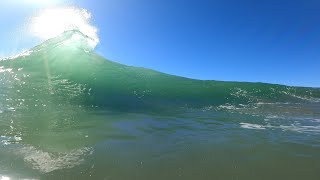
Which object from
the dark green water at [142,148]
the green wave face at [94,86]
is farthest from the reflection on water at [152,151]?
the green wave face at [94,86]

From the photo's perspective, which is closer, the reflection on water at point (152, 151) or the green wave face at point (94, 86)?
the reflection on water at point (152, 151)

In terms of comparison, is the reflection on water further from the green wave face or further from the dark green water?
the green wave face

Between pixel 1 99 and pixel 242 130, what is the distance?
8829 mm

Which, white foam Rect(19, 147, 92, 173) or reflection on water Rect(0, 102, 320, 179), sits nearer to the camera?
reflection on water Rect(0, 102, 320, 179)

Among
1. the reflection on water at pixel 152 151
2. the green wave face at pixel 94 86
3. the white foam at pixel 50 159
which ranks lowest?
the white foam at pixel 50 159

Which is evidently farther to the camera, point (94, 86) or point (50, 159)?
point (94, 86)

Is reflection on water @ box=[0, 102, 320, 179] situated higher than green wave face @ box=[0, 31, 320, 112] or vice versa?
green wave face @ box=[0, 31, 320, 112]

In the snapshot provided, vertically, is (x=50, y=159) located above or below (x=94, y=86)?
below

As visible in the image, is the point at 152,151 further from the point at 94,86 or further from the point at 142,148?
the point at 94,86

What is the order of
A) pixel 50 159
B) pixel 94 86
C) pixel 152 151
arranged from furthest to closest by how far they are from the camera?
pixel 94 86 → pixel 152 151 → pixel 50 159

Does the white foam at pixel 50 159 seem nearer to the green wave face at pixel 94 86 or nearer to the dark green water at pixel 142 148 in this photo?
the dark green water at pixel 142 148

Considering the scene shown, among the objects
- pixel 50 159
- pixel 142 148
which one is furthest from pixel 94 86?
pixel 50 159

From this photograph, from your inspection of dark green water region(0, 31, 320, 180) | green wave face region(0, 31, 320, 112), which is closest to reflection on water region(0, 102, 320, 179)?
dark green water region(0, 31, 320, 180)

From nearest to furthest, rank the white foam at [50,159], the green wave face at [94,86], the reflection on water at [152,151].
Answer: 1. the reflection on water at [152,151]
2. the white foam at [50,159]
3. the green wave face at [94,86]
